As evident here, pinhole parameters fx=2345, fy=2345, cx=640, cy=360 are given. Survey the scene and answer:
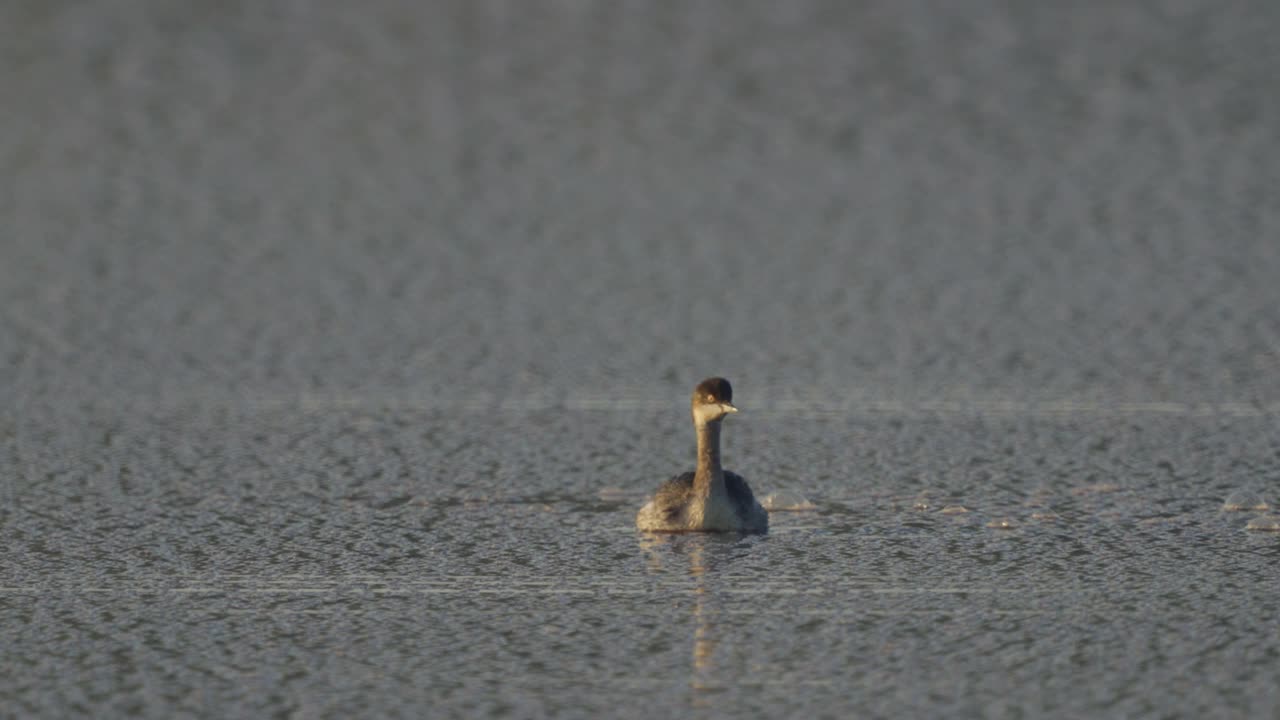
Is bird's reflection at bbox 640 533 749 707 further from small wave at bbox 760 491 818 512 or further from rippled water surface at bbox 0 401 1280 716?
small wave at bbox 760 491 818 512

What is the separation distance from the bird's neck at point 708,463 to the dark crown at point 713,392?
6.5 inches

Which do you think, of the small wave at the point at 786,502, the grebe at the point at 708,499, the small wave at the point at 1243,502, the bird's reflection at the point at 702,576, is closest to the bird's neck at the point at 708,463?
the grebe at the point at 708,499

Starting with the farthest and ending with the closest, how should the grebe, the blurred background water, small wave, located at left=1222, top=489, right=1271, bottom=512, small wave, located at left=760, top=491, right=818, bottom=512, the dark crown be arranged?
1. small wave, located at left=760, top=491, right=818, bottom=512
2. small wave, located at left=1222, top=489, right=1271, bottom=512
3. the dark crown
4. the grebe
5. the blurred background water

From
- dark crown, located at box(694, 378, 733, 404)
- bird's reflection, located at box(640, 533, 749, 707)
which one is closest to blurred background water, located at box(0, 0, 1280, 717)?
bird's reflection, located at box(640, 533, 749, 707)

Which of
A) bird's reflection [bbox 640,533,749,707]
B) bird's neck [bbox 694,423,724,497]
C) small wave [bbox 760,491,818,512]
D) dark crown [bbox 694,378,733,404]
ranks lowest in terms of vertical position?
bird's reflection [bbox 640,533,749,707]

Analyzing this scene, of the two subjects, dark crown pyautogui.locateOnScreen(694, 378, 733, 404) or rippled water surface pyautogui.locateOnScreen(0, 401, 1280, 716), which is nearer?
rippled water surface pyautogui.locateOnScreen(0, 401, 1280, 716)

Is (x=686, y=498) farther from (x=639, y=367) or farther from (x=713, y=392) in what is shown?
(x=639, y=367)

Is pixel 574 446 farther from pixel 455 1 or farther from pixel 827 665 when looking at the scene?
pixel 455 1

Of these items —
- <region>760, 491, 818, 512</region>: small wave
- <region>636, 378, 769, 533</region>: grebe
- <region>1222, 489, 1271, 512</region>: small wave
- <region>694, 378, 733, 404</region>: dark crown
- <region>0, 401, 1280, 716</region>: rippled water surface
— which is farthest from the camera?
<region>760, 491, 818, 512</region>: small wave

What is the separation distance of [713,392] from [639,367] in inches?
201

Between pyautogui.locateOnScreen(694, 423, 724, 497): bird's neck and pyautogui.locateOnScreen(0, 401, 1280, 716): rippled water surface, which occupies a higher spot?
pyautogui.locateOnScreen(694, 423, 724, 497): bird's neck

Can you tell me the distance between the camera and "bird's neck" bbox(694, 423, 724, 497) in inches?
505

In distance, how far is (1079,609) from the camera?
1098 cm

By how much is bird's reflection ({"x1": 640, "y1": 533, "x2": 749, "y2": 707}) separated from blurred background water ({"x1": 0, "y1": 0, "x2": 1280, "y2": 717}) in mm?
34
